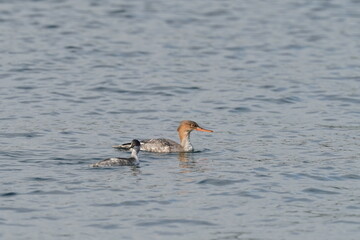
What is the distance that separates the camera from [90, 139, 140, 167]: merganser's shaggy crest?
19438 mm

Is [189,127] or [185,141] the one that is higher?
[189,127]

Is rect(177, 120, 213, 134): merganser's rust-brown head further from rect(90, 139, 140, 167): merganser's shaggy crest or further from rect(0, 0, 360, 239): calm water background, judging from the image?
rect(90, 139, 140, 167): merganser's shaggy crest

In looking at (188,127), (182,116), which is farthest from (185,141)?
(182,116)

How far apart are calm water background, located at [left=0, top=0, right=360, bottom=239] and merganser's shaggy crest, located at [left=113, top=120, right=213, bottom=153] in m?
0.23

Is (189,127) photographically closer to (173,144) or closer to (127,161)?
(173,144)

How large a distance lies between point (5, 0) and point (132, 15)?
21.7 feet

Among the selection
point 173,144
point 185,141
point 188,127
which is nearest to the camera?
point 173,144

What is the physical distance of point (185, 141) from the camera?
2216 cm

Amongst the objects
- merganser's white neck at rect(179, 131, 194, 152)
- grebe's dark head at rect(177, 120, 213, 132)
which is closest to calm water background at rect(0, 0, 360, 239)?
merganser's white neck at rect(179, 131, 194, 152)

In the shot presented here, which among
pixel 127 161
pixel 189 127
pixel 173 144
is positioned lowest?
pixel 173 144

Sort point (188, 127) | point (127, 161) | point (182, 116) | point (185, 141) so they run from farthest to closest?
1. point (182, 116)
2. point (188, 127)
3. point (185, 141)
4. point (127, 161)

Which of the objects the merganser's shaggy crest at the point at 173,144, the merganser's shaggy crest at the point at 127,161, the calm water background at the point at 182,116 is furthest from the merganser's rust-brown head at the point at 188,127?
the merganser's shaggy crest at the point at 127,161

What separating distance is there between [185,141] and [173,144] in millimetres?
357

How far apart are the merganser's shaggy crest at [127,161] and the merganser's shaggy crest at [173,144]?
2.52 ft
